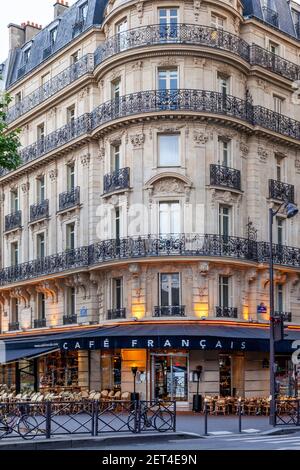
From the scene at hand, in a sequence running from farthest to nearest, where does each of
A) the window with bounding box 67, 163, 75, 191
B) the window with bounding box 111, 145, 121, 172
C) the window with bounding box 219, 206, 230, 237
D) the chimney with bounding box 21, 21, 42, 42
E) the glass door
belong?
the chimney with bounding box 21, 21, 42, 42, the window with bounding box 67, 163, 75, 191, the window with bounding box 111, 145, 121, 172, the window with bounding box 219, 206, 230, 237, the glass door

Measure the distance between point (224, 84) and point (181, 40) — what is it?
2.62m

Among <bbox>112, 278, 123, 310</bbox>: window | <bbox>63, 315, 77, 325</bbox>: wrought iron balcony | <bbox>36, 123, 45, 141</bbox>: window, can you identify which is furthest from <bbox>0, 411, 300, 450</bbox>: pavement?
<bbox>36, 123, 45, 141</bbox>: window

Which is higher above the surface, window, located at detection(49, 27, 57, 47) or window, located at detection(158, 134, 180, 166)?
window, located at detection(49, 27, 57, 47)

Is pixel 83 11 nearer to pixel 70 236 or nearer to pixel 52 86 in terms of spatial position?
pixel 52 86

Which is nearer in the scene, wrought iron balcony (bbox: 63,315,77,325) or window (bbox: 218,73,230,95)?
window (bbox: 218,73,230,95)

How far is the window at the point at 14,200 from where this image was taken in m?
38.2

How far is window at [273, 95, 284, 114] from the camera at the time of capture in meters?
32.7

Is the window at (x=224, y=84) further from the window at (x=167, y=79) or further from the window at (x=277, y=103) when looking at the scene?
the window at (x=277, y=103)

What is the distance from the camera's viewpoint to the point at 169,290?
27938 mm

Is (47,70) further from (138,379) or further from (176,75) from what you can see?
(138,379)

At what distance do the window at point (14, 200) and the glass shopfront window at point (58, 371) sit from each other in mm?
8446

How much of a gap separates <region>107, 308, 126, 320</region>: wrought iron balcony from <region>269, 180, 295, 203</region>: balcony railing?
7.90 metres

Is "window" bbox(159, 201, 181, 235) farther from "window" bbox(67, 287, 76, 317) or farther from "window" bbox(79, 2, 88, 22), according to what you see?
"window" bbox(79, 2, 88, 22)

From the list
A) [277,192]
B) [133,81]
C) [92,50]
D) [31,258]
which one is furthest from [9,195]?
[277,192]
